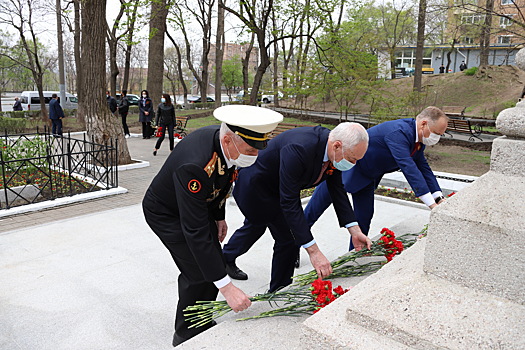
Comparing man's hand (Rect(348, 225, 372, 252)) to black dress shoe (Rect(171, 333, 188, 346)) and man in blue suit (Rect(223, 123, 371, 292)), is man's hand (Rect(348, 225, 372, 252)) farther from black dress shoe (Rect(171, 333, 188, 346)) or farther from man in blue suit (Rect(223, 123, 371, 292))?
black dress shoe (Rect(171, 333, 188, 346))

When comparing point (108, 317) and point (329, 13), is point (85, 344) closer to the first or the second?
point (108, 317)

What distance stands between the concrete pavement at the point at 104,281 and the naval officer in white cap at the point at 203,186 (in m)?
0.36

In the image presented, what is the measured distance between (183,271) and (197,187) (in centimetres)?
74

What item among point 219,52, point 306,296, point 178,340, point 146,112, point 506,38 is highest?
point 506,38

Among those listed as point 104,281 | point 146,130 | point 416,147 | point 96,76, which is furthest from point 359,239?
point 146,130

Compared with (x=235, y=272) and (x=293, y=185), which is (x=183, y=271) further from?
(x=235, y=272)

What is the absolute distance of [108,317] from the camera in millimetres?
3744

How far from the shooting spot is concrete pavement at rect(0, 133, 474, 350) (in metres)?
3.33

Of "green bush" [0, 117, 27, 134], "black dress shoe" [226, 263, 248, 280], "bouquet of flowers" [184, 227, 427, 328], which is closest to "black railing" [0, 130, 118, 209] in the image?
"black dress shoe" [226, 263, 248, 280]

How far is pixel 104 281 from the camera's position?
14.6 ft

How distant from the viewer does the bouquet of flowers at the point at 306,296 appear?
2.73 m

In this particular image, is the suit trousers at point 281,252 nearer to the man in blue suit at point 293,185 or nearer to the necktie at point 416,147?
the man in blue suit at point 293,185

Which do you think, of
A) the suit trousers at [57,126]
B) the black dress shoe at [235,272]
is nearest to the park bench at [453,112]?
the suit trousers at [57,126]

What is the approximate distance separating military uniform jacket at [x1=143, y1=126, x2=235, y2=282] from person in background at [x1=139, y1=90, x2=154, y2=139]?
518 inches
